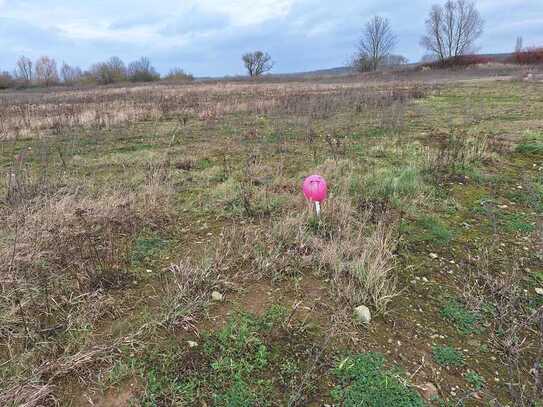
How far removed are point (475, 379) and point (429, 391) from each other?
0.31 metres

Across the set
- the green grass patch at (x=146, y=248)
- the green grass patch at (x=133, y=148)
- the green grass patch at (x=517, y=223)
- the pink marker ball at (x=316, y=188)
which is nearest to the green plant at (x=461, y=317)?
the pink marker ball at (x=316, y=188)

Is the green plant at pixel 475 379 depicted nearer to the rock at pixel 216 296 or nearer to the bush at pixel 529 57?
the rock at pixel 216 296

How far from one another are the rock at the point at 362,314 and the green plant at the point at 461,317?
57cm

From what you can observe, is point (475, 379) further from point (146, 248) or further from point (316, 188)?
point (146, 248)

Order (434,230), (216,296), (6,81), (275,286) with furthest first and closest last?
1. (6,81)
2. (434,230)
3. (275,286)
4. (216,296)

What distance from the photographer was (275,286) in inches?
110

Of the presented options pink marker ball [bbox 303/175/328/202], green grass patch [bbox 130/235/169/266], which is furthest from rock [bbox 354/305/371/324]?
green grass patch [bbox 130/235/169/266]

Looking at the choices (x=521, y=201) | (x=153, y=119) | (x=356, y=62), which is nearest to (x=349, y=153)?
(x=521, y=201)

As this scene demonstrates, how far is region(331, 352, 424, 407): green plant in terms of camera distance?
1.88 m

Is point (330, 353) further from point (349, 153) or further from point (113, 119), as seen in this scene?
point (113, 119)

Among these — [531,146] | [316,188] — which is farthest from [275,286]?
[531,146]

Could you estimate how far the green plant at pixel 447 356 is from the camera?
2.14 metres

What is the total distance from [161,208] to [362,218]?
7.39 feet

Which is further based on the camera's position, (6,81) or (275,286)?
(6,81)
